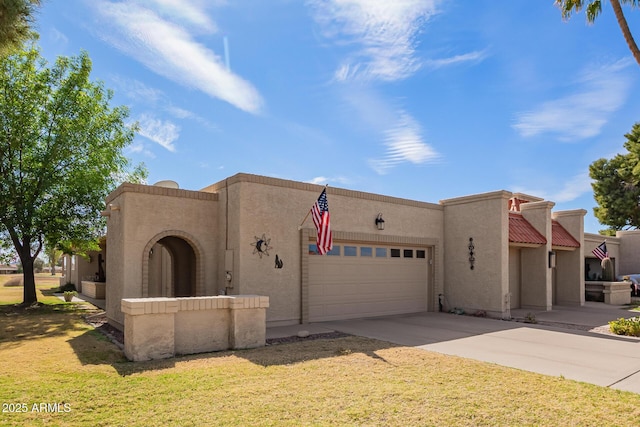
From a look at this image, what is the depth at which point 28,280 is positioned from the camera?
18.3 m

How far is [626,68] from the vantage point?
12.2m

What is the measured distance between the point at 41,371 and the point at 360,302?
364 inches

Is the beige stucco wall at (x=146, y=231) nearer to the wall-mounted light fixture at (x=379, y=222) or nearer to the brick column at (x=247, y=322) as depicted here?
the brick column at (x=247, y=322)

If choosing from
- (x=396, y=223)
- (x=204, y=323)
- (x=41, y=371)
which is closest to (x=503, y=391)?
(x=204, y=323)

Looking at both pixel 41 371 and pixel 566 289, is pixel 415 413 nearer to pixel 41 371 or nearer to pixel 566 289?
pixel 41 371

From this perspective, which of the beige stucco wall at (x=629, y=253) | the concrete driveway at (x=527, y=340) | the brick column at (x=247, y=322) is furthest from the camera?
the beige stucco wall at (x=629, y=253)

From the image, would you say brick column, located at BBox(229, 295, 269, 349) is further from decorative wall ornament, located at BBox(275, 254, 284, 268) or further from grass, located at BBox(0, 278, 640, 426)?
decorative wall ornament, located at BBox(275, 254, 284, 268)

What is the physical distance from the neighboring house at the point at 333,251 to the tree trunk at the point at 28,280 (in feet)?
18.2

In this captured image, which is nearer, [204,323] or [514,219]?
[204,323]

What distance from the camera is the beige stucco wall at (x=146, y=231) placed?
1100 centimetres

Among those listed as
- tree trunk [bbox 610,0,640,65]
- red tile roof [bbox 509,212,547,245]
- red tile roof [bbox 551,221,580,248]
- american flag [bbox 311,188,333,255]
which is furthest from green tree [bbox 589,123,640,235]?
american flag [bbox 311,188,333,255]

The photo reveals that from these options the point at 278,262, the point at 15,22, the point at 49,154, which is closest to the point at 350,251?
the point at 278,262

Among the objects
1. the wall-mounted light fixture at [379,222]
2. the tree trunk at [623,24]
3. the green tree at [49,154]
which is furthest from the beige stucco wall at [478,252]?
the green tree at [49,154]

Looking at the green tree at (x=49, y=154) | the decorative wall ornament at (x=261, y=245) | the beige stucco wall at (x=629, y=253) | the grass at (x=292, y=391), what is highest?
the green tree at (x=49, y=154)
